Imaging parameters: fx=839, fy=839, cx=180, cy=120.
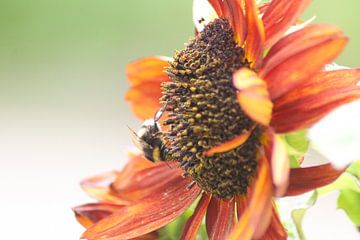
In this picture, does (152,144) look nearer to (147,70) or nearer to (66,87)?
(147,70)

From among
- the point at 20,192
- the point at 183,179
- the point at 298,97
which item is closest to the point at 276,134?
the point at 298,97

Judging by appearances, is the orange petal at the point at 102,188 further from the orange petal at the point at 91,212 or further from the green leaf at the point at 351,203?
the green leaf at the point at 351,203

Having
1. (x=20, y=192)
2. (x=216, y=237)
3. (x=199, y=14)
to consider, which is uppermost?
(x=199, y=14)

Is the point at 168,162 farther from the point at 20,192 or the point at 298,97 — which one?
the point at 20,192

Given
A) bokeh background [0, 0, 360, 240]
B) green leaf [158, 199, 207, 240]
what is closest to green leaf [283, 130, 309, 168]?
green leaf [158, 199, 207, 240]

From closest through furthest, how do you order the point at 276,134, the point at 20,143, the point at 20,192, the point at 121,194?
the point at 276,134, the point at 121,194, the point at 20,192, the point at 20,143

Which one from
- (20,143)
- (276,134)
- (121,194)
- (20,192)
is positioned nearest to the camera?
(276,134)

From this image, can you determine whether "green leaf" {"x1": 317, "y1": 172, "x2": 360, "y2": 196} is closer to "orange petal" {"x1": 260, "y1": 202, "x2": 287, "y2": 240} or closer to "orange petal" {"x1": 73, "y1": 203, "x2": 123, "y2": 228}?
"orange petal" {"x1": 260, "y1": 202, "x2": 287, "y2": 240}

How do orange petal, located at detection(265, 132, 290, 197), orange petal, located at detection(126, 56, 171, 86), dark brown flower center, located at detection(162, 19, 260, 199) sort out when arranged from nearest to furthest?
orange petal, located at detection(265, 132, 290, 197)
dark brown flower center, located at detection(162, 19, 260, 199)
orange petal, located at detection(126, 56, 171, 86)
